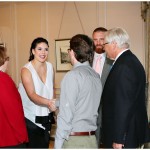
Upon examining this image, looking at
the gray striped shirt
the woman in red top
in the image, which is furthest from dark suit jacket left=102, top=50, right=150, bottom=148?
the woman in red top

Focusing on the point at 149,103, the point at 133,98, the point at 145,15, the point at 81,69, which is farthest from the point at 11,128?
the point at 145,15

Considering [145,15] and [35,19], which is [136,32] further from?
[35,19]

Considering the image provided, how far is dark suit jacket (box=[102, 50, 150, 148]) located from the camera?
7.23ft

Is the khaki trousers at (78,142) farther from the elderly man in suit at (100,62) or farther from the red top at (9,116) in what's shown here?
the elderly man in suit at (100,62)

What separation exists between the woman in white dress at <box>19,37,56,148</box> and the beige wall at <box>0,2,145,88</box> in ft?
8.44

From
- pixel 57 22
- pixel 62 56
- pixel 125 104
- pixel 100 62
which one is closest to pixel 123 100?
pixel 125 104

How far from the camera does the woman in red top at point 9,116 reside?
2354 mm

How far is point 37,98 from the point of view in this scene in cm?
292

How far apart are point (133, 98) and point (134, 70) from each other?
21 cm

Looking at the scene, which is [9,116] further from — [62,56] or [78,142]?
[62,56]

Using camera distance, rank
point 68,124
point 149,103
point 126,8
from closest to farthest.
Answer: point 68,124 < point 149,103 < point 126,8

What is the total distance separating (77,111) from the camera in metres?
2.21

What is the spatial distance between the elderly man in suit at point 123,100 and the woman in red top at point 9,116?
2.31 feet

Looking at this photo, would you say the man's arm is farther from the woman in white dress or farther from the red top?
the woman in white dress
